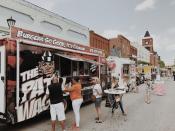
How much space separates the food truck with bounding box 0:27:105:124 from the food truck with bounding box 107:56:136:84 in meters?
8.41

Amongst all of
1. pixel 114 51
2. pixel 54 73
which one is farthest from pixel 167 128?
pixel 114 51

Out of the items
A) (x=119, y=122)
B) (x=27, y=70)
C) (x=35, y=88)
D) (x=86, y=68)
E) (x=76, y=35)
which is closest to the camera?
(x=27, y=70)

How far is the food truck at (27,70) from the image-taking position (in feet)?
27.6

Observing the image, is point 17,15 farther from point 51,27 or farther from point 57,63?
point 57,63

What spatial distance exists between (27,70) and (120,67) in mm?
13772

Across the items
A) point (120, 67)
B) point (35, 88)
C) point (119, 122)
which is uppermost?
point (120, 67)

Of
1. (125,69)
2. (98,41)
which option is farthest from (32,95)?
(98,41)

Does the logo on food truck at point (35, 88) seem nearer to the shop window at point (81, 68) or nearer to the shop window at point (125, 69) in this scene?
the shop window at point (81, 68)

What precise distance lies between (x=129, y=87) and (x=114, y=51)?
29.3 metres

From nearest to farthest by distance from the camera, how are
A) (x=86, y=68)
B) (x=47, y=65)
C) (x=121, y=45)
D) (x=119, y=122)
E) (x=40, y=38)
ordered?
(x=40, y=38) < (x=47, y=65) < (x=119, y=122) < (x=86, y=68) < (x=121, y=45)

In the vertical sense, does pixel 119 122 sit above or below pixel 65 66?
below

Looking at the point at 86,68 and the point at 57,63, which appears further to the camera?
the point at 86,68

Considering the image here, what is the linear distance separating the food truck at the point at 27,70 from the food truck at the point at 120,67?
8413 millimetres

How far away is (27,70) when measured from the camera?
9.05 meters
